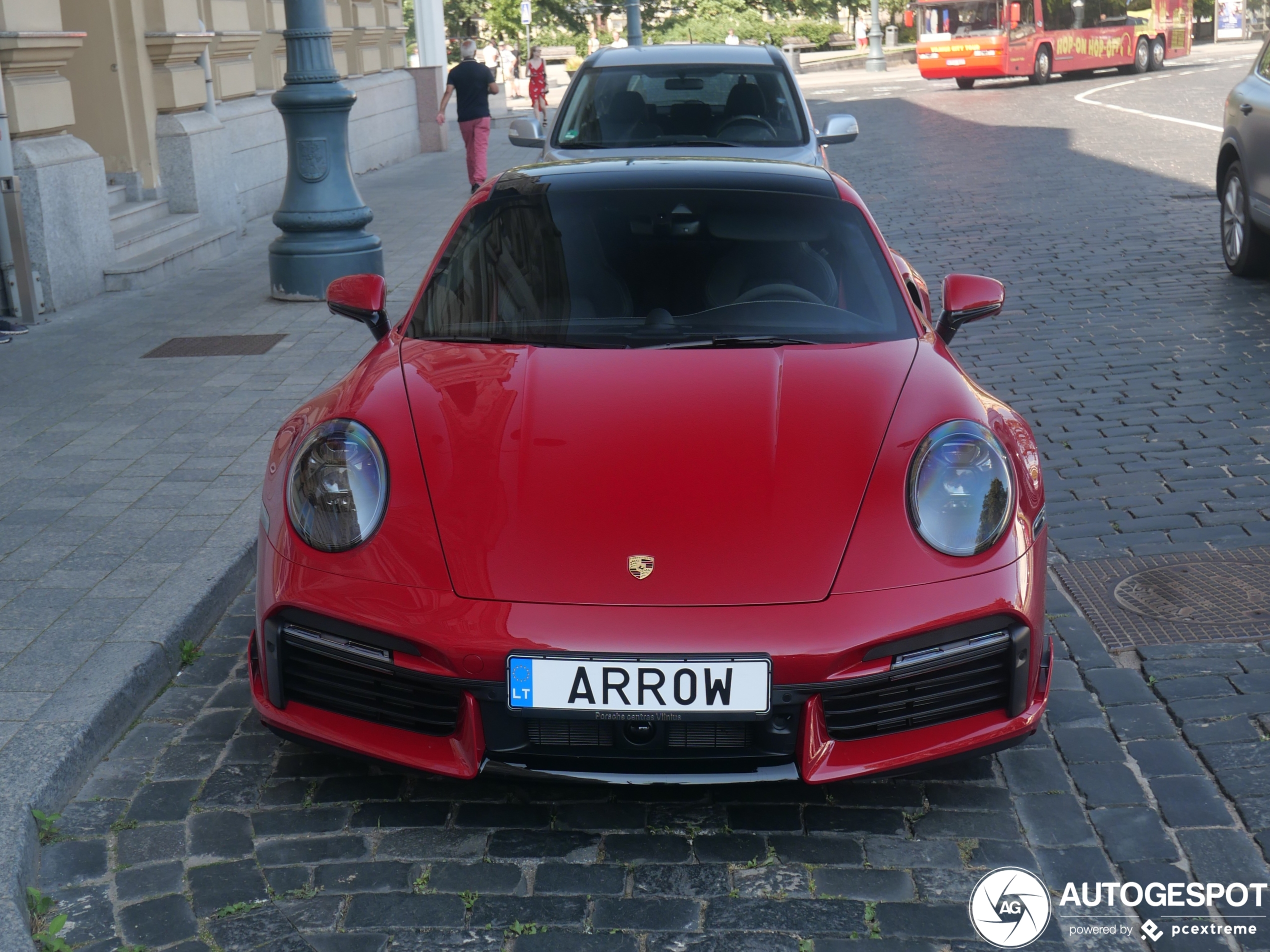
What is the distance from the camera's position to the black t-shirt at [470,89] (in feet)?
51.6

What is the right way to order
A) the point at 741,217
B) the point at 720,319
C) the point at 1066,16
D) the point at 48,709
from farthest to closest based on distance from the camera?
the point at 1066,16
the point at 741,217
the point at 720,319
the point at 48,709

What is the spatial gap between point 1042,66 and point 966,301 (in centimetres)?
3287

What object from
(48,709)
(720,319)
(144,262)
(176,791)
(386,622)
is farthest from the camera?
(144,262)

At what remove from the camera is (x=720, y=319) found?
13.0ft

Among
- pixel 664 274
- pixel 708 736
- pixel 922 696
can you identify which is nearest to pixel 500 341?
pixel 664 274

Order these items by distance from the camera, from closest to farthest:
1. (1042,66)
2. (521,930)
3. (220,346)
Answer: (521,930) → (220,346) → (1042,66)

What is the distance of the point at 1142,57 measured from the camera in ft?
121

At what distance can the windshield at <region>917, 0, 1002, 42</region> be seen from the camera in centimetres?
3394

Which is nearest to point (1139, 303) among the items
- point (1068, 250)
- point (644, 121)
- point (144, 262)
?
point (1068, 250)

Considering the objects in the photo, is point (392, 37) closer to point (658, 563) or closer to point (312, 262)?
point (312, 262)

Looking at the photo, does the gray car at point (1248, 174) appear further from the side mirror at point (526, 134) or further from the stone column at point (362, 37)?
the stone column at point (362, 37)

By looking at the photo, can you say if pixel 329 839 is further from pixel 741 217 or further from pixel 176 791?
pixel 741 217

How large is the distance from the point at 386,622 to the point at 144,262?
8.46 m

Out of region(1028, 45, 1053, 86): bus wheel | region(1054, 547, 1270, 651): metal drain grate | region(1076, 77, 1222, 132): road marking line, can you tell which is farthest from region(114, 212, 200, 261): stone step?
region(1028, 45, 1053, 86): bus wheel
